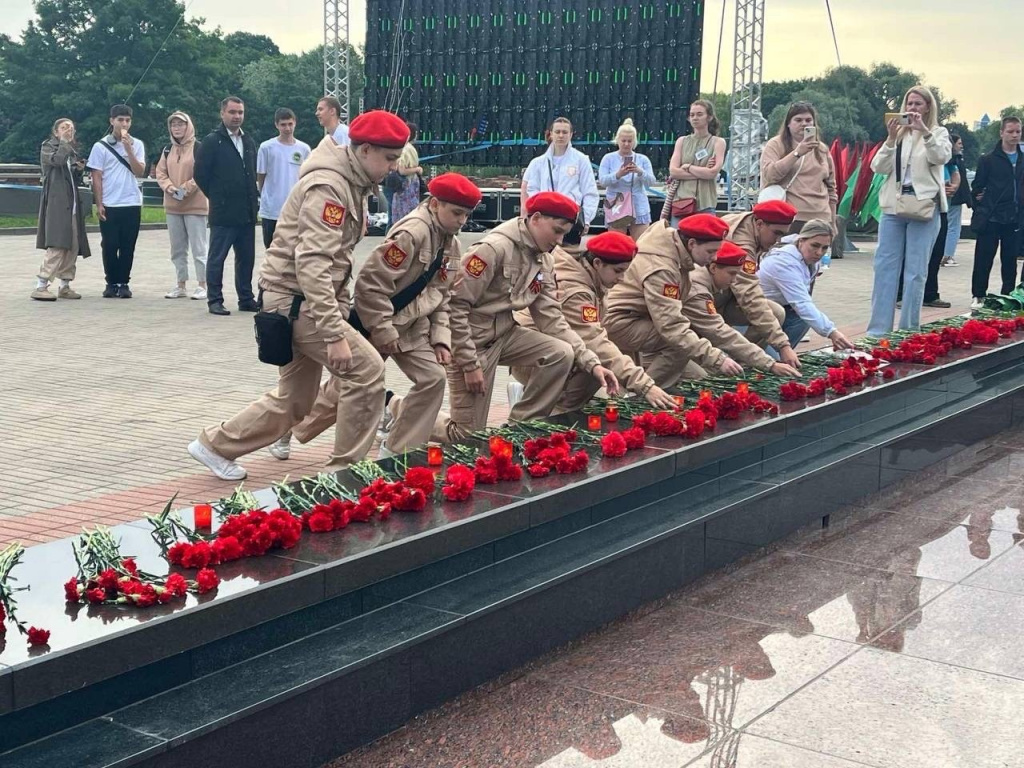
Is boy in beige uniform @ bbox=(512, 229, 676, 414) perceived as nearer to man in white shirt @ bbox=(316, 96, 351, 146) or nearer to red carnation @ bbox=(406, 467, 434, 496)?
red carnation @ bbox=(406, 467, 434, 496)

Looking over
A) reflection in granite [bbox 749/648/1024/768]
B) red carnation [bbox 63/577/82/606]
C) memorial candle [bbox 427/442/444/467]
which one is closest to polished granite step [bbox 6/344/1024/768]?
red carnation [bbox 63/577/82/606]

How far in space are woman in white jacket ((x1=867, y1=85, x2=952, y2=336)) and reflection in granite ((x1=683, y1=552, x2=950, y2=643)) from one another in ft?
16.8

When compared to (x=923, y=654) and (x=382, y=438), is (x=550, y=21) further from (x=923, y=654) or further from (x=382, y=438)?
(x=923, y=654)

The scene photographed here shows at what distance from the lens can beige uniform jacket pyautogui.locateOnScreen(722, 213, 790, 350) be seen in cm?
745

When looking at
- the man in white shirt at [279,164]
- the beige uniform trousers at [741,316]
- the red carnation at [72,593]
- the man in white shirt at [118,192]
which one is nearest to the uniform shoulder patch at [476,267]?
the beige uniform trousers at [741,316]

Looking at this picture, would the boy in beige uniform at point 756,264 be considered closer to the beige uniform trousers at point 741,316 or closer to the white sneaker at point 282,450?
the beige uniform trousers at point 741,316

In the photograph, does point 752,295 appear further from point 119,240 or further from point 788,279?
point 119,240

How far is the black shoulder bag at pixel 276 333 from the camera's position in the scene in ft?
18.0

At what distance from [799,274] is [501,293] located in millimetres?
2471

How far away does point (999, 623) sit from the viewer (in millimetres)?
4641

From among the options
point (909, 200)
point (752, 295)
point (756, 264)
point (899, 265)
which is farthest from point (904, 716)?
point (899, 265)

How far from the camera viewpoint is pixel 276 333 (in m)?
5.50

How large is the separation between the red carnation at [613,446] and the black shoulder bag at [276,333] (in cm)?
149

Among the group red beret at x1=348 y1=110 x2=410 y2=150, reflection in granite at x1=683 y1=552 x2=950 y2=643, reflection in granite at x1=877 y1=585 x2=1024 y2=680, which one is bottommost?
reflection in granite at x1=683 y1=552 x2=950 y2=643
